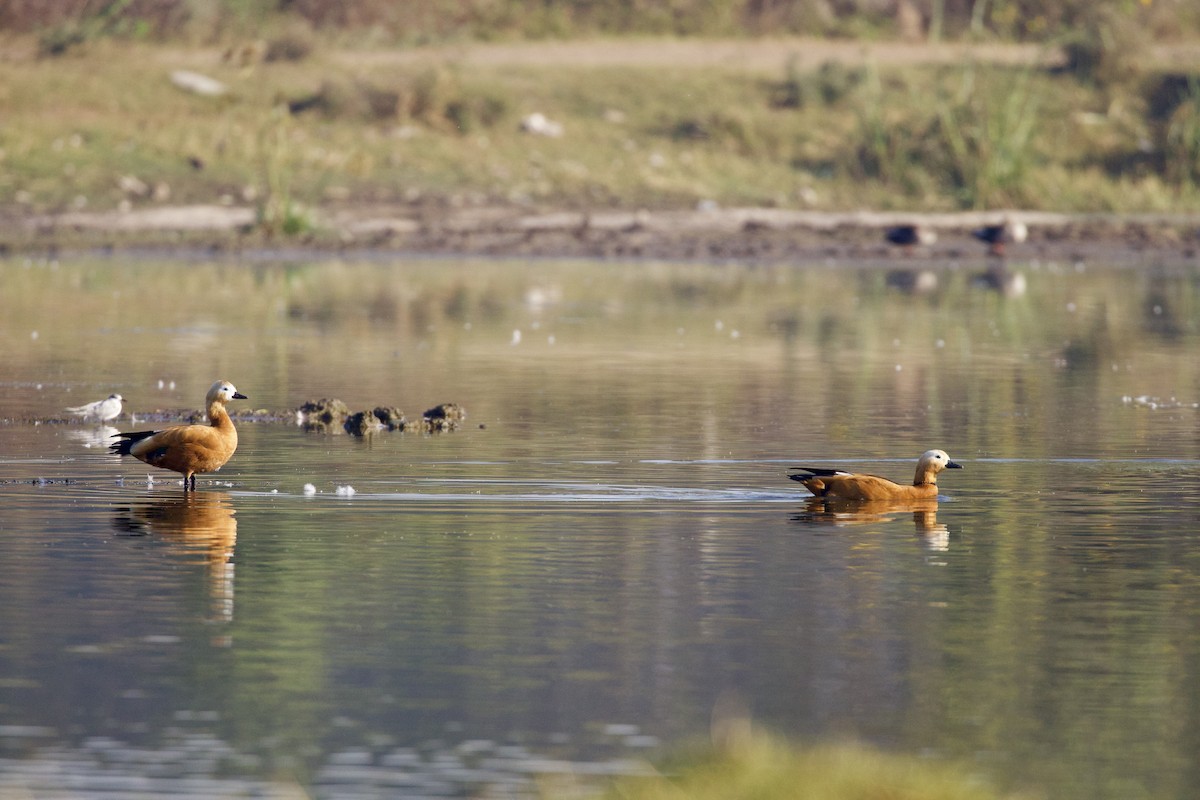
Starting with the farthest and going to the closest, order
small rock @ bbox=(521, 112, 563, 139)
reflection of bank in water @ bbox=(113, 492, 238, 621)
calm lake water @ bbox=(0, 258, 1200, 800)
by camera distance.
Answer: small rock @ bbox=(521, 112, 563, 139)
reflection of bank in water @ bbox=(113, 492, 238, 621)
calm lake water @ bbox=(0, 258, 1200, 800)

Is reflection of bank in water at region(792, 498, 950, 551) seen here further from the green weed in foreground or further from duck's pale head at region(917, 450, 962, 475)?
the green weed in foreground

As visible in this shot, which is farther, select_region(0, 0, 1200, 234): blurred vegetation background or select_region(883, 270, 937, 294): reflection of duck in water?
select_region(0, 0, 1200, 234): blurred vegetation background

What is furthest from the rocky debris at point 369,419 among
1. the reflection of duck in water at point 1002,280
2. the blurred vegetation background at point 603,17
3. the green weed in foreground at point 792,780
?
the blurred vegetation background at point 603,17

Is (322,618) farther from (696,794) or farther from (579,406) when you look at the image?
(579,406)

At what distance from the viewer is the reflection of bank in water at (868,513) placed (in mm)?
13047

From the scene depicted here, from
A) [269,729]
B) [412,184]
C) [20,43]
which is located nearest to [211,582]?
[269,729]

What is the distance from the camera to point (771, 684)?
902cm

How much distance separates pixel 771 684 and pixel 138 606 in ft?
9.71

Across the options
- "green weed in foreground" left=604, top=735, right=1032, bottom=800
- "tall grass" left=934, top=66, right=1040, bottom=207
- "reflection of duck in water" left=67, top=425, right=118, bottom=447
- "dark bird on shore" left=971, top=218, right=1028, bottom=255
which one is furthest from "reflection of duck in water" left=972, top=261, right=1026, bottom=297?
"green weed in foreground" left=604, top=735, right=1032, bottom=800

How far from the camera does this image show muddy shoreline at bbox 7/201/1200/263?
123ft

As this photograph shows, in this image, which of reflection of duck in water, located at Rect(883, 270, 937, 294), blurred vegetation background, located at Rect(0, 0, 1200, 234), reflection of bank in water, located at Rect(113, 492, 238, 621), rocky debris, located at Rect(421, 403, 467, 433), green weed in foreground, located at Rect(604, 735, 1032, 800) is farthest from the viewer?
blurred vegetation background, located at Rect(0, 0, 1200, 234)

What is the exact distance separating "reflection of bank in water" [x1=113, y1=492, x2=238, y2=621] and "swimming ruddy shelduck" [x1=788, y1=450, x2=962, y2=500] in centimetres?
319

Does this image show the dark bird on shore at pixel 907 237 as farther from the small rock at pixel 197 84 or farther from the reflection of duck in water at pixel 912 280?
the small rock at pixel 197 84

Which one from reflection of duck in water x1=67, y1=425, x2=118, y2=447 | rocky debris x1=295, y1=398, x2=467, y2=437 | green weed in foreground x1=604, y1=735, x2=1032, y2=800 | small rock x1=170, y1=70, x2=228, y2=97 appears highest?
small rock x1=170, y1=70, x2=228, y2=97
